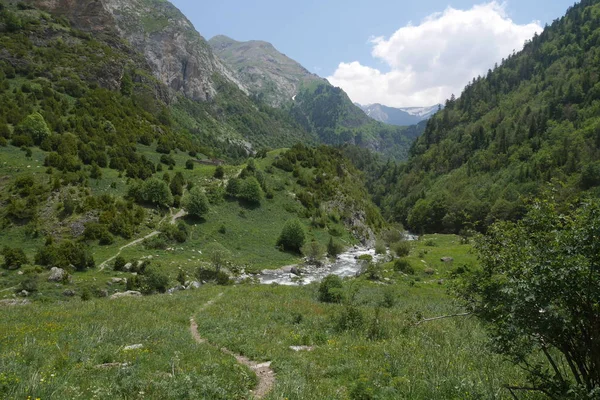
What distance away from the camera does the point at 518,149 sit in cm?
13950

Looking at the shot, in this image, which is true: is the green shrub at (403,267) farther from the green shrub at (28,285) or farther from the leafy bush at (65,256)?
the green shrub at (28,285)

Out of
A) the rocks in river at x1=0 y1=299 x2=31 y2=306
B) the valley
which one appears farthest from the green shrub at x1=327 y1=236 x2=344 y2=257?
the rocks in river at x1=0 y1=299 x2=31 y2=306

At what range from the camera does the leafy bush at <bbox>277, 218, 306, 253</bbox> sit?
5534 cm

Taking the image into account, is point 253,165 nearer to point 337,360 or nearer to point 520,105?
point 337,360

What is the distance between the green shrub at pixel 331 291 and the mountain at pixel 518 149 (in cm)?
7746

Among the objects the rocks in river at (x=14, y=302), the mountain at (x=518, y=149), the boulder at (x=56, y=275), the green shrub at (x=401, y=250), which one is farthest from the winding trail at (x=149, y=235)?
the mountain at (x=518, y=149)

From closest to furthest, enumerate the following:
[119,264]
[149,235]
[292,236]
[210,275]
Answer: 1. [119,264]
2. [210,275]
3. [149,235]
4. [292,236]

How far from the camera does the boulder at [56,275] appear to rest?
95.9 feet

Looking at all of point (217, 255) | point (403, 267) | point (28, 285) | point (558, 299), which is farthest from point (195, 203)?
point (558, 299)

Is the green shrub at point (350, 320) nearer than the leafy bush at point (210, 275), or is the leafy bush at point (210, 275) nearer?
the green shrub at point (350, 320)

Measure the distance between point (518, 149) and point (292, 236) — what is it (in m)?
128

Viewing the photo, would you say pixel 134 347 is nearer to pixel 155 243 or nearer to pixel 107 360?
pixel 107 360

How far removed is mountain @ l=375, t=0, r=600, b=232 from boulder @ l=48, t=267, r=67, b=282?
92739 mm

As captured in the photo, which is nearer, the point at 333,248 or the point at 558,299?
the point at 558,299
